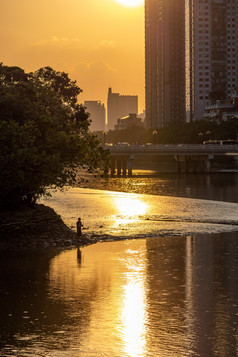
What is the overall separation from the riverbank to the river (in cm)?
Answer: 203

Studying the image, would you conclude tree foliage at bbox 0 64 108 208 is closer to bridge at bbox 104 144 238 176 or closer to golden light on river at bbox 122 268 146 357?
golden light on river at bbox 122 268 146 357

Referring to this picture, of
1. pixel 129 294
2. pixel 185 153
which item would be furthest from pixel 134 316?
pixel 185 153

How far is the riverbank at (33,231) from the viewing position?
48938 mm

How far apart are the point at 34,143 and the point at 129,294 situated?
768 inches

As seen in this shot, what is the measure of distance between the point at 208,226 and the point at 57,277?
78.7 ft

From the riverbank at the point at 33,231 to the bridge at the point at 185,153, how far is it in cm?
11860

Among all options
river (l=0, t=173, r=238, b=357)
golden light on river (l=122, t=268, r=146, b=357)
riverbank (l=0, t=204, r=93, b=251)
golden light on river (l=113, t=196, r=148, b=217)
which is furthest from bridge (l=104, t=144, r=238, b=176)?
golden light on river (l=122, t=268, r=146, b=357)

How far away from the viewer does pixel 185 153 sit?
172625mm

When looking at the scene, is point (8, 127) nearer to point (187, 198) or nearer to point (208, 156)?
point (187, 198)

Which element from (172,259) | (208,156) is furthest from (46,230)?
(208,156)

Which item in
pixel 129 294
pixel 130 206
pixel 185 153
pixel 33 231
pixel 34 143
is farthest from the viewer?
pixel 185 153

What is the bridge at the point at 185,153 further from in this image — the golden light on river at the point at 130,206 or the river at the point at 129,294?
the river at the point at 129,294

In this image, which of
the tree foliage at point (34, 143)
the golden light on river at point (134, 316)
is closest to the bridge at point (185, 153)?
the tree foliage at point (34, 143)

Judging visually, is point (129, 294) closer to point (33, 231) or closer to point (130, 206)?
point (33, 231)
